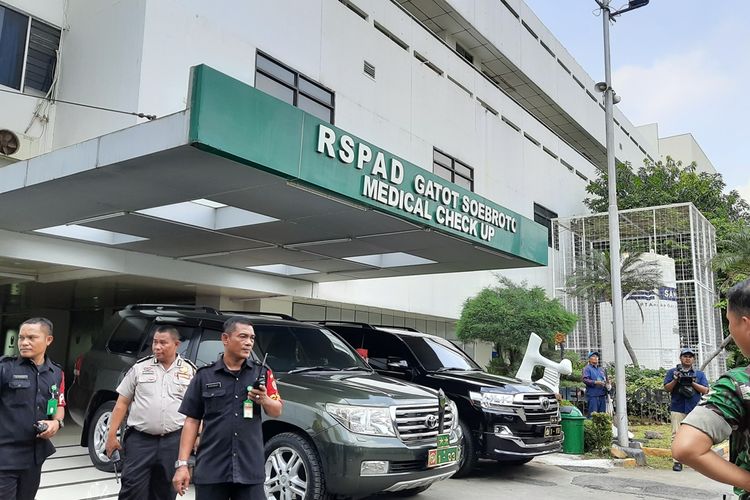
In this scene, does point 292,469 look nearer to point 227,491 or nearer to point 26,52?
point 227,491

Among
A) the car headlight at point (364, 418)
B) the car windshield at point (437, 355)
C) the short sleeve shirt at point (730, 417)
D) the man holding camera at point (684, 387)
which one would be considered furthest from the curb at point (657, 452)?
the short sleeve shirt at point (730, 417)

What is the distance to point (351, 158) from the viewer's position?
771cm

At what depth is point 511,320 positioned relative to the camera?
16.7 meters

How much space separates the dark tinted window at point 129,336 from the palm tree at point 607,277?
58.3 ft

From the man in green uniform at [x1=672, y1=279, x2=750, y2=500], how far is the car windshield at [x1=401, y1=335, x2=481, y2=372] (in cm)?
691

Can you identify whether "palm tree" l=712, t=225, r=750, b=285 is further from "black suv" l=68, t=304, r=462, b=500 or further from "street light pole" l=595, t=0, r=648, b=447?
"black suv" l=68, t=304, r=462, b=500

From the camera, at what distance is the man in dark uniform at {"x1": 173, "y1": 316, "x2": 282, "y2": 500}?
3.78 m

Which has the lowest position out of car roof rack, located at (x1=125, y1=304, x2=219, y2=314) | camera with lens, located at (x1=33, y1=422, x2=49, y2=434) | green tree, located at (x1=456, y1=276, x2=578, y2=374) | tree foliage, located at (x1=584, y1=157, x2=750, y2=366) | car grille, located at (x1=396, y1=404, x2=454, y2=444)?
car grille, located at (x1=396, y1=404, x2=454, y2=444)

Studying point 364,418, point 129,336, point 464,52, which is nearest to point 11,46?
point 129,336

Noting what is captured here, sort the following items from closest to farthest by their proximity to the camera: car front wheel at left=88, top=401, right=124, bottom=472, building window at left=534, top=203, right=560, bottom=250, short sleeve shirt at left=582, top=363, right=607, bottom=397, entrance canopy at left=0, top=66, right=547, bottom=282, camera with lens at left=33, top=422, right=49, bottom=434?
1. camera with lens at left=33, top=422, right=49, bottom=434
2. entrance canopy at left=0, top=66, right=547, bottom=282
3. car front wheel at left=88, top=401, right=124, bottom=472
4. short sleeve shirt at left=582, top=363, right=607, bottom=397
5. building window at left=534, top=203, right=560, bottom=250

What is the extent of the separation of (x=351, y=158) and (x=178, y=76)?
501 centimetres

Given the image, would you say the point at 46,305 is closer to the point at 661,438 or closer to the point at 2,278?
the point at 2,278

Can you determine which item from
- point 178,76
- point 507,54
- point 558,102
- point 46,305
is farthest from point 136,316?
point 558,102

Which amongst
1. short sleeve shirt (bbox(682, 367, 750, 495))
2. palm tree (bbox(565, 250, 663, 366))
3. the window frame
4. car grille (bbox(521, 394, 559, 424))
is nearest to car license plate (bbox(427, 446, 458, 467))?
car grille (bbox(521, 394, 559, 424))
